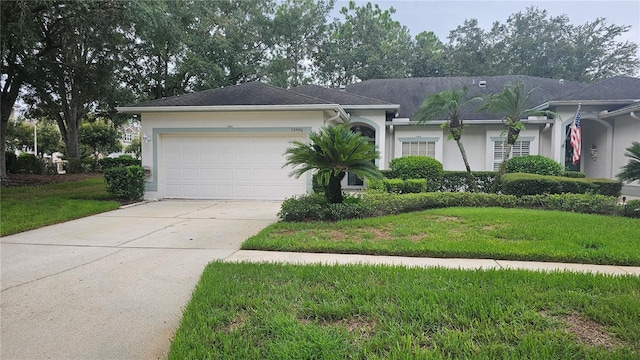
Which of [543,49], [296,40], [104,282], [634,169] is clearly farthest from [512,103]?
[296,40]

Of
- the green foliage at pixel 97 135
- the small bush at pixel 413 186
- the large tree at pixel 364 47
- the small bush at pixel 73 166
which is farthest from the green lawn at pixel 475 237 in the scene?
the green foliage at pixel 97 135

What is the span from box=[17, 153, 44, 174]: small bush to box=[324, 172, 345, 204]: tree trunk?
2098 centimetres

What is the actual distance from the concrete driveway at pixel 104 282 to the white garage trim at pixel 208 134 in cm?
366

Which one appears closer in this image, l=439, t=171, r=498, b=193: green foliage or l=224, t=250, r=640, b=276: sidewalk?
l=224, t=250, r=640, b=276: sidewalk

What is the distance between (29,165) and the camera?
2005cm

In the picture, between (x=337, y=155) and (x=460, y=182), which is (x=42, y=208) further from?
(x=460, y=182)

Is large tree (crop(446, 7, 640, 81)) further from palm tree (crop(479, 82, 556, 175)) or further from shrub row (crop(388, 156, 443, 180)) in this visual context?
shrub row (crop(388, 156, 443, 180))

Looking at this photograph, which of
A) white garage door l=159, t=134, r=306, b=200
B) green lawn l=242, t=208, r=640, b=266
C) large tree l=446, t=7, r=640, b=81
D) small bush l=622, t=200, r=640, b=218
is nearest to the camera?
green lawn l=242, t=208, r=640, b=266

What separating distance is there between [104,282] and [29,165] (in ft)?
71.3

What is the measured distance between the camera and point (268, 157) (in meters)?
11.2

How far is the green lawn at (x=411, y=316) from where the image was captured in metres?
2.42

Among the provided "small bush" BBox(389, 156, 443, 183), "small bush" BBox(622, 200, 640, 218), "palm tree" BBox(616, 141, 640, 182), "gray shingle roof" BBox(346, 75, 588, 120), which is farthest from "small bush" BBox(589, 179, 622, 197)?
"gray shingle roof" BBox(346, 75, 588, 120)

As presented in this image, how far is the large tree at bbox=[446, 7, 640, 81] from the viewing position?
25.2 meters

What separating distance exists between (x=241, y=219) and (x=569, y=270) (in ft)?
19.9
